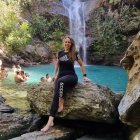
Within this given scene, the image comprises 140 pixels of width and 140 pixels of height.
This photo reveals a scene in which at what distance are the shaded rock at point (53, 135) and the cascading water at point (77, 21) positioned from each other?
2373cm

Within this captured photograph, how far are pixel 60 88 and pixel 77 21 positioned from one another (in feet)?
86.8

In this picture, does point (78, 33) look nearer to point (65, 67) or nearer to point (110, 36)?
point (110, 36)

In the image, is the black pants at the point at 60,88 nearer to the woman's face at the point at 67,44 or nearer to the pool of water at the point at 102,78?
the woman's face at the point at 67,44

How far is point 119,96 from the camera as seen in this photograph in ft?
26.8

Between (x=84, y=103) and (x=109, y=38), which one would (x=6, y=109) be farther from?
(x=109, y=38)

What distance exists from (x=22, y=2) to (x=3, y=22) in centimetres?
821

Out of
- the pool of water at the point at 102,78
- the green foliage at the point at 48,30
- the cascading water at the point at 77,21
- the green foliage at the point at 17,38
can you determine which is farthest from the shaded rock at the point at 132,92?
the cascading water at the point at 77,21

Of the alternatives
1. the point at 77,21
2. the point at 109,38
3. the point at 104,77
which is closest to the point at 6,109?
the point at 104,77

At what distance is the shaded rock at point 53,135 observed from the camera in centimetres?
638

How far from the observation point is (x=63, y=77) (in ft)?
23.2

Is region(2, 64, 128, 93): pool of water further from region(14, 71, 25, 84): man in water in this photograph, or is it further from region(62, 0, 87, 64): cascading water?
region(62, 0, 87, 64): cascading water

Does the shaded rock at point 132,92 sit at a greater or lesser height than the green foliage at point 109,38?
lesser

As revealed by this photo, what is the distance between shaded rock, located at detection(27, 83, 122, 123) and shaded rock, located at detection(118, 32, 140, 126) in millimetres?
401

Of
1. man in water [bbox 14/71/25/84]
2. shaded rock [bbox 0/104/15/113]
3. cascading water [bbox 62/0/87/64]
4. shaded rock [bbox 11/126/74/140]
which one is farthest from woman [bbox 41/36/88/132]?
cascading water [bbox 62/0/87/64]
